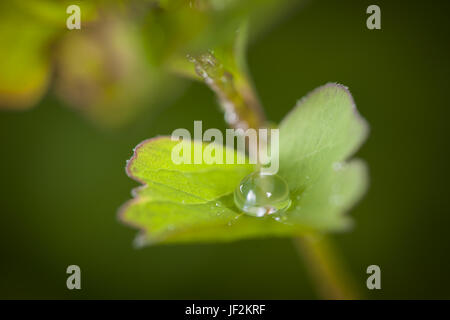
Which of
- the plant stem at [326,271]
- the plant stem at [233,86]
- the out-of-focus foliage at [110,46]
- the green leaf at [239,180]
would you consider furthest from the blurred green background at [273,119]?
the green leaf at [239,180]

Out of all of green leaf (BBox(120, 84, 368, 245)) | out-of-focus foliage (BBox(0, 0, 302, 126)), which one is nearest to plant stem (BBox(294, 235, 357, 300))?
green leaf (BBox(120, 84, 368, 245))

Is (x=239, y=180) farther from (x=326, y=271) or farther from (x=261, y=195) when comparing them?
(x=326, y=271)

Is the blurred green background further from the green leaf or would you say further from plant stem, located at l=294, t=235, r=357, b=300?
the green leaf

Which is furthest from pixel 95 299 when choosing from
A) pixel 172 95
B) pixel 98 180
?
pixel 172 95

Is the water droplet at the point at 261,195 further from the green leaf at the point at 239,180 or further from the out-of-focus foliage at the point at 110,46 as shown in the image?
the out-of-focus foliage at the point at 110,46

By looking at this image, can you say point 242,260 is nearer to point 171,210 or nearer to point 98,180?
point 98,180

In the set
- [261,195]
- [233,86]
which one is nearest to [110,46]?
[233,86]
